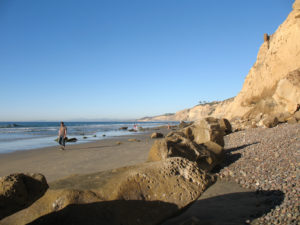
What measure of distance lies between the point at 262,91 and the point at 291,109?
797cm

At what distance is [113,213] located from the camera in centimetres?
254

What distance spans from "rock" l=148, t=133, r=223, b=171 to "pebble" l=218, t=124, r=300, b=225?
16.8 inches

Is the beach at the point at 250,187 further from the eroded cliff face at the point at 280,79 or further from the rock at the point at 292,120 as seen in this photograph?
the eroded cliff face at the point at 280,79

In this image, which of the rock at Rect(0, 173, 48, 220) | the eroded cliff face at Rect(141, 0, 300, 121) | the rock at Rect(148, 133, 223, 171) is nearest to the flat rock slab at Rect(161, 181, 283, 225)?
the rock at Rect(148, 133, 223, 171)

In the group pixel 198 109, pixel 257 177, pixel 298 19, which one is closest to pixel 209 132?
pixel 257 177

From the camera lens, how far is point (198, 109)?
10738cm

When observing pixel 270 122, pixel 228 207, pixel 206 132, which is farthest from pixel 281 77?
pixel 228 207

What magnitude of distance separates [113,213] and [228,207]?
2219 mm

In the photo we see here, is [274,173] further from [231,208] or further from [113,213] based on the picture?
[113,213]

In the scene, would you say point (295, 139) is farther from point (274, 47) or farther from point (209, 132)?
point (274, 47)

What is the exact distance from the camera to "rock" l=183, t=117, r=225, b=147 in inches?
325

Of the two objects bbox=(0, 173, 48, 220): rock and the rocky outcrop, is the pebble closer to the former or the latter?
the rocky outcrop

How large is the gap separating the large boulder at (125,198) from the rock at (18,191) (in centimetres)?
50

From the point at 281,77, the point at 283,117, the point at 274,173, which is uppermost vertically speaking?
the point at 281,77
